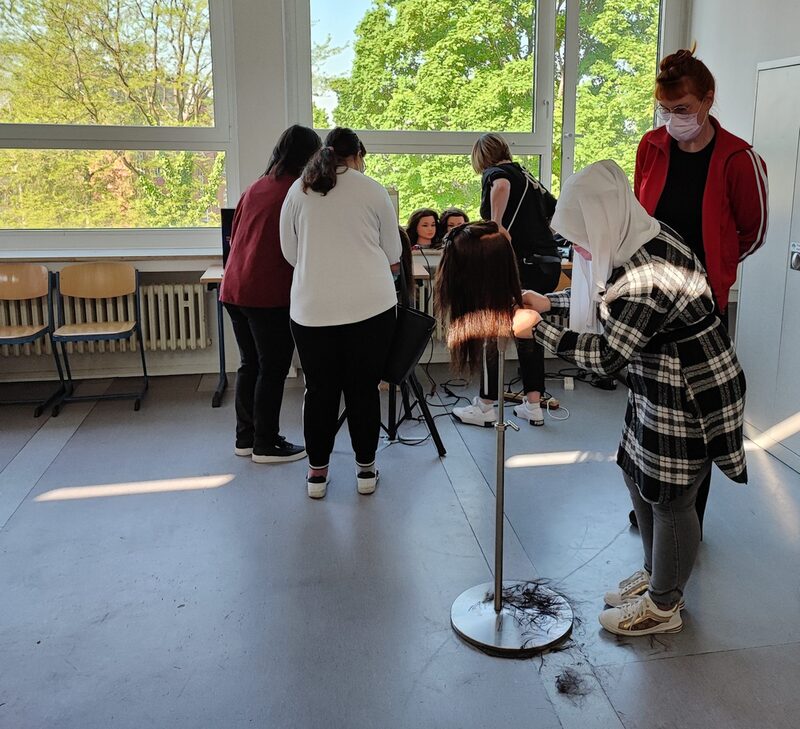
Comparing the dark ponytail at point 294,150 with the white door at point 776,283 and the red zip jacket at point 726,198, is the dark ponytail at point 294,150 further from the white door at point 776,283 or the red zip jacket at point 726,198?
the white door at point 776,283

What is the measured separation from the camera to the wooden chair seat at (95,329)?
14.3ft

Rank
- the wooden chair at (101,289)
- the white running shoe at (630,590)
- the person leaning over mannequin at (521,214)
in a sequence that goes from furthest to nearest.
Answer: the wooden chair at (101,289), the person leaning over mannequin at (521,214), the white running shoe at (630,590)

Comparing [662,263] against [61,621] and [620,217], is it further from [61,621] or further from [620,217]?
[61,621]

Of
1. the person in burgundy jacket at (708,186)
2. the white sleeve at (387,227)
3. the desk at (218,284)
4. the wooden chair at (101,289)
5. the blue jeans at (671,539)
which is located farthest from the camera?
the wooden chair at (101,289)

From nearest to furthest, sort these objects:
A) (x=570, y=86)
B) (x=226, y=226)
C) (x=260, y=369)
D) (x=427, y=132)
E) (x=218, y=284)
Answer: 1. (x=260, y=369)
2. (x=226, y=226)
3. (x=218, y=284)
4. (x=427, y=132)
5. (x=570, y=86)

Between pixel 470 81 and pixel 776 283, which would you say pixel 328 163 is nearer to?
pixel 776 283

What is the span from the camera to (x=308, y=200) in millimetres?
2732

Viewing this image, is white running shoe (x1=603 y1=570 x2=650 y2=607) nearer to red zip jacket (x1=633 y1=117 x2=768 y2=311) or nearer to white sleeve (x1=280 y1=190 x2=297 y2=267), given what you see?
red zip jacket (x1=633 y1=117 x2=768 y2=311)

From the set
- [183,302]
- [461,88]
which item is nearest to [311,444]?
[183,302]

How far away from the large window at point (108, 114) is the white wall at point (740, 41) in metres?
3.03

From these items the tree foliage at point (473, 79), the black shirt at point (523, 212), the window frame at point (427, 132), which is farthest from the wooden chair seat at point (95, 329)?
the black shirt at point (523, 212)

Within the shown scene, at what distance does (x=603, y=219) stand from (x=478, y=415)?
229cm

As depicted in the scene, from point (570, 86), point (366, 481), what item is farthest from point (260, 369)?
point (570, 86)

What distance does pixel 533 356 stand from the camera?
4.04 metres
